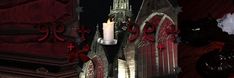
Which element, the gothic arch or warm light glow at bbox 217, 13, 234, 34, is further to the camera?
the gothic arch

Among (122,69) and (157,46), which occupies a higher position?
(157,46)

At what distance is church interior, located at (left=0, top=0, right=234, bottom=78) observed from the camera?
245 centimetres

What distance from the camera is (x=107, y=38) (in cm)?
248

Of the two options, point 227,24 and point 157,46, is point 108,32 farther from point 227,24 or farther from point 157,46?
point 227,24

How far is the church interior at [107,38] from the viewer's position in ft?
8.02

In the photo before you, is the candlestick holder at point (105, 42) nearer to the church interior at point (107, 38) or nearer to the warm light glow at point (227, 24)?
the church interior at point (107, 38)

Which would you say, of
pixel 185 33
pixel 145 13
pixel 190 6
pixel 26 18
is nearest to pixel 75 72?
pixel 26 18

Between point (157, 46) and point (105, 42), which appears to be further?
point (157, 46)

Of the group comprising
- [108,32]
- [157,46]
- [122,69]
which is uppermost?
[108,32]

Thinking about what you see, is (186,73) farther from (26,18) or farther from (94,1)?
(26,18)

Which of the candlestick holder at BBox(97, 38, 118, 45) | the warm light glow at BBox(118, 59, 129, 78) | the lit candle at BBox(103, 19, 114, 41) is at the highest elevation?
the lit candle at BBox(103, 19, 114, 41)

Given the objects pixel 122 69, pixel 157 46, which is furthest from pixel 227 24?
pixel 122 69

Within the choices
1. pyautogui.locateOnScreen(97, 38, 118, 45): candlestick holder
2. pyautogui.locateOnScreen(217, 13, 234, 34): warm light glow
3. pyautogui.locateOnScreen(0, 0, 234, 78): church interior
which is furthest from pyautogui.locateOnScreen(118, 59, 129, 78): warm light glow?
pyautogui.locateOnScreen(217, 13, 234, 34): warm light glow

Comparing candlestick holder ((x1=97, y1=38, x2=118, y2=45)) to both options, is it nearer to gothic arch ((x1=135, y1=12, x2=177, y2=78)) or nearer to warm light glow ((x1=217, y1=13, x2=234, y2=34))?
gothic arch ((x1=135, y1=12, x2=177, y2=78))
